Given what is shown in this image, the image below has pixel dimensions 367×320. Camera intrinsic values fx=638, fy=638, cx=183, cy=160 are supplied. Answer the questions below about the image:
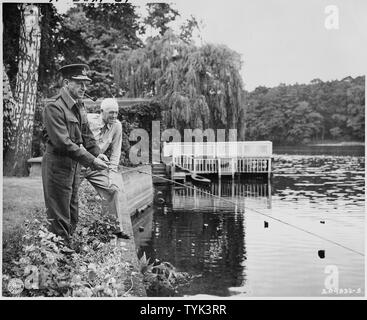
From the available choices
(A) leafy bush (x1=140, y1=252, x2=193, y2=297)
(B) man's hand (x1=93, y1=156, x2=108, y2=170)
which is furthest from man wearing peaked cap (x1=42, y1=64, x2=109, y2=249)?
(A) leafy bush (x1=140, y1=252, x2=193, y2=297)

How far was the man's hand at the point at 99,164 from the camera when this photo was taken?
6.04 metres

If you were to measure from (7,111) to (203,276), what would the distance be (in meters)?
2.61

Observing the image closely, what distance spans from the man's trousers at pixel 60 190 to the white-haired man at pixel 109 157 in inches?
12.3

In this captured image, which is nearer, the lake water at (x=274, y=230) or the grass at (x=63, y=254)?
the grass at (x=63, y=254)

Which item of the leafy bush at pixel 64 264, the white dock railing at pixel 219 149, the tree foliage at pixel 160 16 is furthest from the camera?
the white dock railing at pixel 219 149

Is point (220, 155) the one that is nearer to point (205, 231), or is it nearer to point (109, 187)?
point (205, 231)

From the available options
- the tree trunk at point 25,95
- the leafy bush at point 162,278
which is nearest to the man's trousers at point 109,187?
the leafy bush at point 162,278

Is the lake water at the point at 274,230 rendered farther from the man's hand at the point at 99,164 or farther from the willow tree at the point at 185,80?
the man's hand at the point at 99,164

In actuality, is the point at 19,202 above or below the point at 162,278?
above

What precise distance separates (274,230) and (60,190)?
2433 mm

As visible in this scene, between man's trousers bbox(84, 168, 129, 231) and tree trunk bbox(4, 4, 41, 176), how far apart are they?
70 centimetres

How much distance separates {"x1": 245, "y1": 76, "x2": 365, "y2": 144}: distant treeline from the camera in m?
6.68

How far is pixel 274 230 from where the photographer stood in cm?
705

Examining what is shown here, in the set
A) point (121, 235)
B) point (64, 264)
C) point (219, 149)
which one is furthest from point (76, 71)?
point (219, 149)
